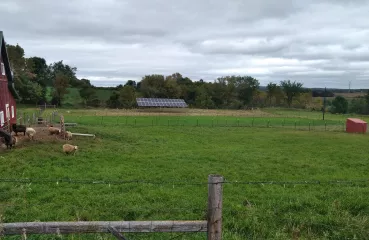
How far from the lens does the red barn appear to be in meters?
25.2

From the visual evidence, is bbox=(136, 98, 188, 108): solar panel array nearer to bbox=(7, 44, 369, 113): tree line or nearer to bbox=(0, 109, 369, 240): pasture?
bbox=(7, 44, 369, 113): tree line

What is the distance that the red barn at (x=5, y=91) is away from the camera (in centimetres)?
2524

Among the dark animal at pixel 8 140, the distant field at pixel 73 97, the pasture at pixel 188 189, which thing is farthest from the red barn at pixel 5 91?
the distant field at pixel 73 97

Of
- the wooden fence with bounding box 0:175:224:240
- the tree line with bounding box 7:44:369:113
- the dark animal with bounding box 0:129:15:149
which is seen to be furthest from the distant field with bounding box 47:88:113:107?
the wooden fence with bounding box 0:175:224:240

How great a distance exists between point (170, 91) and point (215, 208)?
87709 mm

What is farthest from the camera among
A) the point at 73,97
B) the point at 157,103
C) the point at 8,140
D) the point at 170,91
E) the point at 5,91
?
the point at 170,91

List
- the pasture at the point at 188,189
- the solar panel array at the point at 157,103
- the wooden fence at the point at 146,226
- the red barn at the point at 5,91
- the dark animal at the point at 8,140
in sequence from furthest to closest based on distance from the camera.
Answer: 1. the solar panel array at the point at 157,103
2. the red barn at the point at 5,91
3. the dark animal at the point at 8,140
4. the pasture at the point at 188,189
5. the wooden fence at the point at 146,226

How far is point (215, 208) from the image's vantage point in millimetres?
4359

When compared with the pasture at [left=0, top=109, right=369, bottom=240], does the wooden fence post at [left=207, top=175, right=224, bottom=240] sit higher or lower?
higher

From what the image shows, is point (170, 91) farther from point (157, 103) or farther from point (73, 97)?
point (73, 97)

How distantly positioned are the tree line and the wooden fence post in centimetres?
6588

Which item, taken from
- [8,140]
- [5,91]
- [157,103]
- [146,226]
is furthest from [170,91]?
[146,226]

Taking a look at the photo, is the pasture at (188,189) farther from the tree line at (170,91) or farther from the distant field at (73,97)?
the distant field at (73,97)

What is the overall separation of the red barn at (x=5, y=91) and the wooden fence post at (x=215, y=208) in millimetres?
23491
